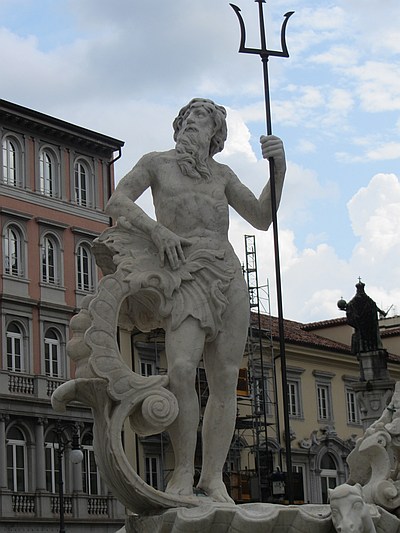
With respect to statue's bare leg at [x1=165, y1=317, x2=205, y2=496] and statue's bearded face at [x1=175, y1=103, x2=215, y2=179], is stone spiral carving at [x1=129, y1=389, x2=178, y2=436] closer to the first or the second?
statue's bare leg at [x1=165, y1=317, x2=205, y2=496]

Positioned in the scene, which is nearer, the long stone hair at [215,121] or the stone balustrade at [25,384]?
the long stone hair at [215,121]

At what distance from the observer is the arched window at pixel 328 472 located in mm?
49116

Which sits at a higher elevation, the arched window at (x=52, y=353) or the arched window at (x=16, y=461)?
the arched window at (x=52, y=353)

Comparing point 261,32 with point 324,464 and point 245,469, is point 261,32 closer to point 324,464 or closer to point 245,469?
point 245,469

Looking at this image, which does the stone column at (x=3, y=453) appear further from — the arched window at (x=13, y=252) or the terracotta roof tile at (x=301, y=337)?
the terracotta roof tile at (x=301, y=337)

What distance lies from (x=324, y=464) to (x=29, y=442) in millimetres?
14224

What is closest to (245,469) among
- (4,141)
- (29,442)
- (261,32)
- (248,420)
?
(248,420)

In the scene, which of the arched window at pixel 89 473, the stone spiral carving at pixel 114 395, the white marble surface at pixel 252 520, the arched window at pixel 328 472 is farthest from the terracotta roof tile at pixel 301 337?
the white marble surface at pixel 252 520

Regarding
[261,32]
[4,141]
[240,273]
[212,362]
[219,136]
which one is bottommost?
[212,362]

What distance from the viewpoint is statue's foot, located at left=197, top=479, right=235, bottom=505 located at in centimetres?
807

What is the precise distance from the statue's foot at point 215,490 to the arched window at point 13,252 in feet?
108

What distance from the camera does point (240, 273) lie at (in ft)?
28.1

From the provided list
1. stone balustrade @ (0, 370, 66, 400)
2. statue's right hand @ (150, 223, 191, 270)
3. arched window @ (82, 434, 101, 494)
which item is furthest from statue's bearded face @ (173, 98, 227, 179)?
arched window @ (82, 434, 101, 494)

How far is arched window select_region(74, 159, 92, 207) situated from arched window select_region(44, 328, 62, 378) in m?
4.91
